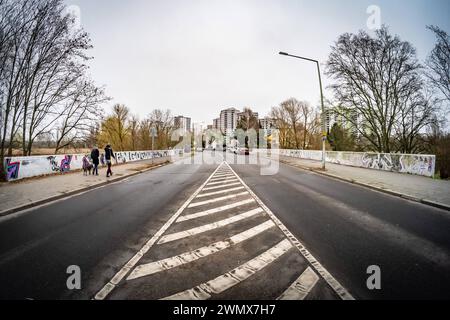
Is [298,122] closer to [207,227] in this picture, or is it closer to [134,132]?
[134,132]

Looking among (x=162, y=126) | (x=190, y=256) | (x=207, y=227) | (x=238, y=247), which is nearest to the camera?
(x=190, y=256)

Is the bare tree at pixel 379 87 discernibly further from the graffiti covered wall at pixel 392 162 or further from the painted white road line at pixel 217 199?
the painted white road line at pixel 217 199

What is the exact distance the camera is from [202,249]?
374cm

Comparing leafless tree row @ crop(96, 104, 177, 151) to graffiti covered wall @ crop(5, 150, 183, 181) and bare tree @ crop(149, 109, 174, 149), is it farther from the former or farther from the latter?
graffiti covered wall @ crop(5, 150, 183, 181)

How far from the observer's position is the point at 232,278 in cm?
285

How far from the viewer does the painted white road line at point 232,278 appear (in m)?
2.50

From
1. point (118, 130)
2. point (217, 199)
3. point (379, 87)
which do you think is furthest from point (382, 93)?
point (118, 130)

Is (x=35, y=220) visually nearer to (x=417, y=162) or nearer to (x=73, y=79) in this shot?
(x=73, y=79)

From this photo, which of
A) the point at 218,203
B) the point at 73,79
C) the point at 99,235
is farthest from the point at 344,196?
the point at 73,79

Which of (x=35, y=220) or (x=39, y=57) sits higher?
(x=39, y=57)

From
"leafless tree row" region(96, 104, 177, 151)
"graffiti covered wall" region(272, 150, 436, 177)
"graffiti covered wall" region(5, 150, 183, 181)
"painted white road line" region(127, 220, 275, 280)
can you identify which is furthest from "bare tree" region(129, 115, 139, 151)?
"painted white road line" region(127, 220, 275, 280)

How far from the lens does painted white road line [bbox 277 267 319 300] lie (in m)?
2.49

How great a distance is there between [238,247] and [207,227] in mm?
1217
